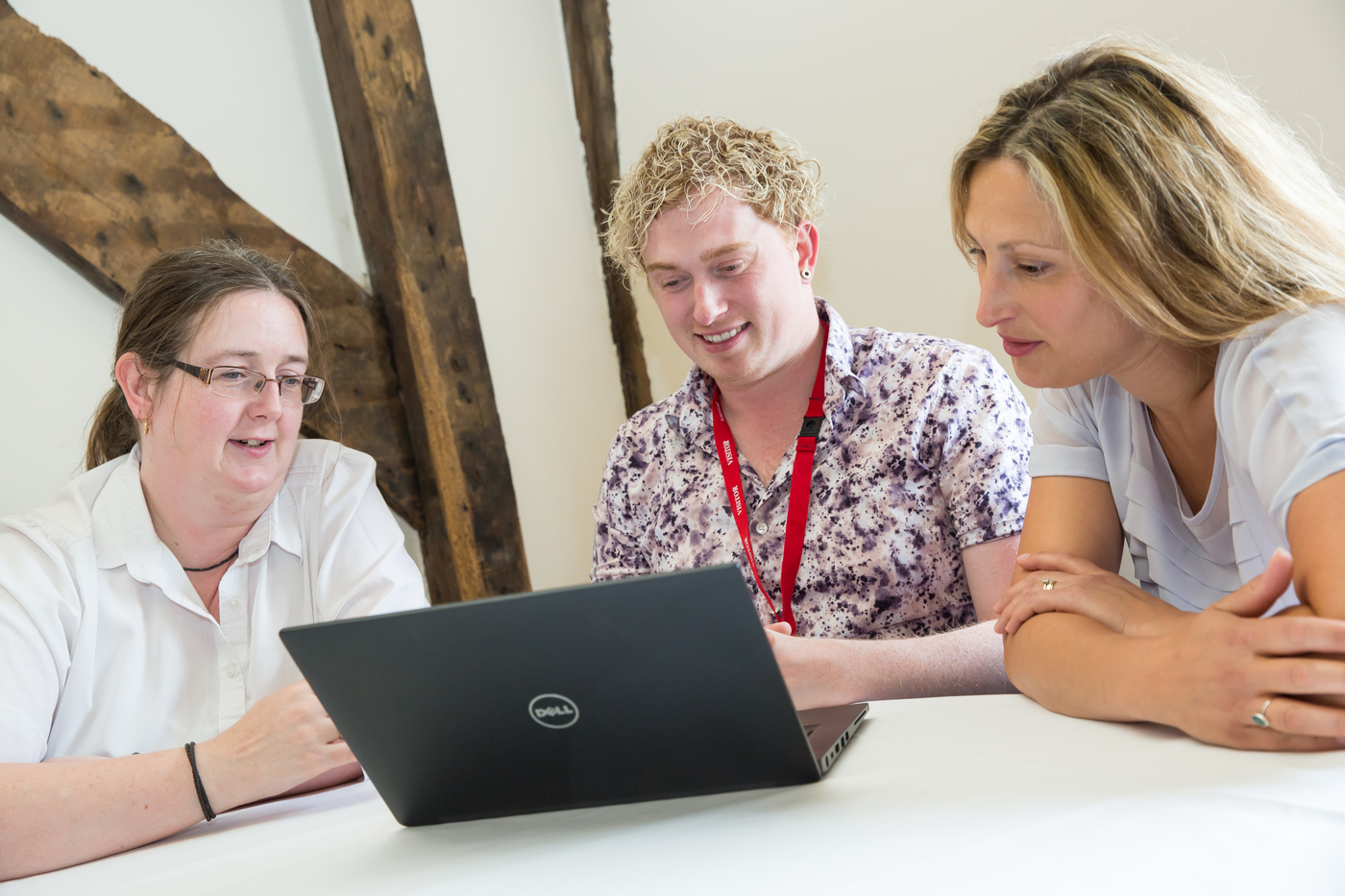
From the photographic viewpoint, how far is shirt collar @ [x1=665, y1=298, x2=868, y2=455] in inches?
66.4

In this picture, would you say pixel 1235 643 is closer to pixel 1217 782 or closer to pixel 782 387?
pixel 1217 782

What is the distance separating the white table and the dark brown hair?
0.85 metres

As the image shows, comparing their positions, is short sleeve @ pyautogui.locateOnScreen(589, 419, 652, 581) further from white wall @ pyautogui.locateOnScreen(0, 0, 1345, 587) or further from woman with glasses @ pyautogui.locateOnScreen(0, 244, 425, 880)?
white wall @ pyautogui.locateOnScreen(0, 0, 1345, 587)

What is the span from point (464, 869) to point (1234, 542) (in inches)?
35.3

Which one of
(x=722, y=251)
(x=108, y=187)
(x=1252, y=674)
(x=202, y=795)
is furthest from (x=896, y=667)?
(x=108, y=187)

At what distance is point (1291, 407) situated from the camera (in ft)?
3.02

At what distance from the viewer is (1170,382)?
1146mm

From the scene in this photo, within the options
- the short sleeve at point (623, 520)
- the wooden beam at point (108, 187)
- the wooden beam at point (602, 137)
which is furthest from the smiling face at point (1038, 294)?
the wooden beam at point (602, 137)

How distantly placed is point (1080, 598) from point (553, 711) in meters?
0.58

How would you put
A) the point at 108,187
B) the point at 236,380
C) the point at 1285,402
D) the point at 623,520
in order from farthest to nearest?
the point at 108,187, the point at 623,520, the point at 236,380, the point at 1285,402

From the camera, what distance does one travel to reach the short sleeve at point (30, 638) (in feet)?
4.13

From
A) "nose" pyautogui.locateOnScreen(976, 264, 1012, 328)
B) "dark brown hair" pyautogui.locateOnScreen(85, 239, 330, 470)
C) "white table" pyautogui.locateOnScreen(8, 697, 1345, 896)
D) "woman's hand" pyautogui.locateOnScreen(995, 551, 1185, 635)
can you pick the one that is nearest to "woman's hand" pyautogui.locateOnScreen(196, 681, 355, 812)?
"white table" pyautogui.locateOnScreen(8, 697, 1345, 896)

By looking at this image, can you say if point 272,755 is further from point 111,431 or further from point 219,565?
point 111,431

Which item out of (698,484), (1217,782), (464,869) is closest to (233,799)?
(464,869)
